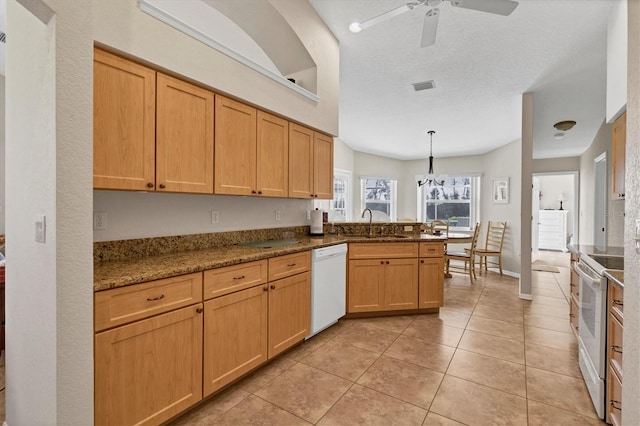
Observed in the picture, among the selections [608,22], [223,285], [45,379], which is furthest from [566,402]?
[608,22]

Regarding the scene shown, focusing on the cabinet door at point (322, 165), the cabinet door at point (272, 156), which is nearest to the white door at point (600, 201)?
the cabinet door at point (322, 165)

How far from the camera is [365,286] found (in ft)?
11.1

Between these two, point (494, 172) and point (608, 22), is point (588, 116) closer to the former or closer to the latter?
point (494, 172)

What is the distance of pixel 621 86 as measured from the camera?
2.36 m

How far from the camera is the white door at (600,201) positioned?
5.08 m

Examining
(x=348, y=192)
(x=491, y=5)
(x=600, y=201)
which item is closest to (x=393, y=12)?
(x=491, y=5)

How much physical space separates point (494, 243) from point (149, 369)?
636 cm

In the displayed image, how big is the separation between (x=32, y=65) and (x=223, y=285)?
4.60 feet

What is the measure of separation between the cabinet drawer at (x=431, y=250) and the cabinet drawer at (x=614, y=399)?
6.23 feet

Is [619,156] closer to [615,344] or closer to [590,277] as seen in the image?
[590,277]

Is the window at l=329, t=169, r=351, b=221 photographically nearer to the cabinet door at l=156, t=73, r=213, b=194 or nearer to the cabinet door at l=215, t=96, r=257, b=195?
the cabinet door at l=215, t=96, r=257, b=195

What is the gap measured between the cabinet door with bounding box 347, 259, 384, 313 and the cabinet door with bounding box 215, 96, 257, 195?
149 centimetres

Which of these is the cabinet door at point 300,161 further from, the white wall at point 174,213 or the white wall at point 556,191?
the white wall at point 556,191

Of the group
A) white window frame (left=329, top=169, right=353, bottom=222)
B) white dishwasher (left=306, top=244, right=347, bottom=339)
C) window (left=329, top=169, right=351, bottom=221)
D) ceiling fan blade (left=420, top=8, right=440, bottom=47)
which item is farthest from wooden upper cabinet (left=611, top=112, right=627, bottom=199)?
white window frame (left=329, top=169, right=353, bottom=222)
